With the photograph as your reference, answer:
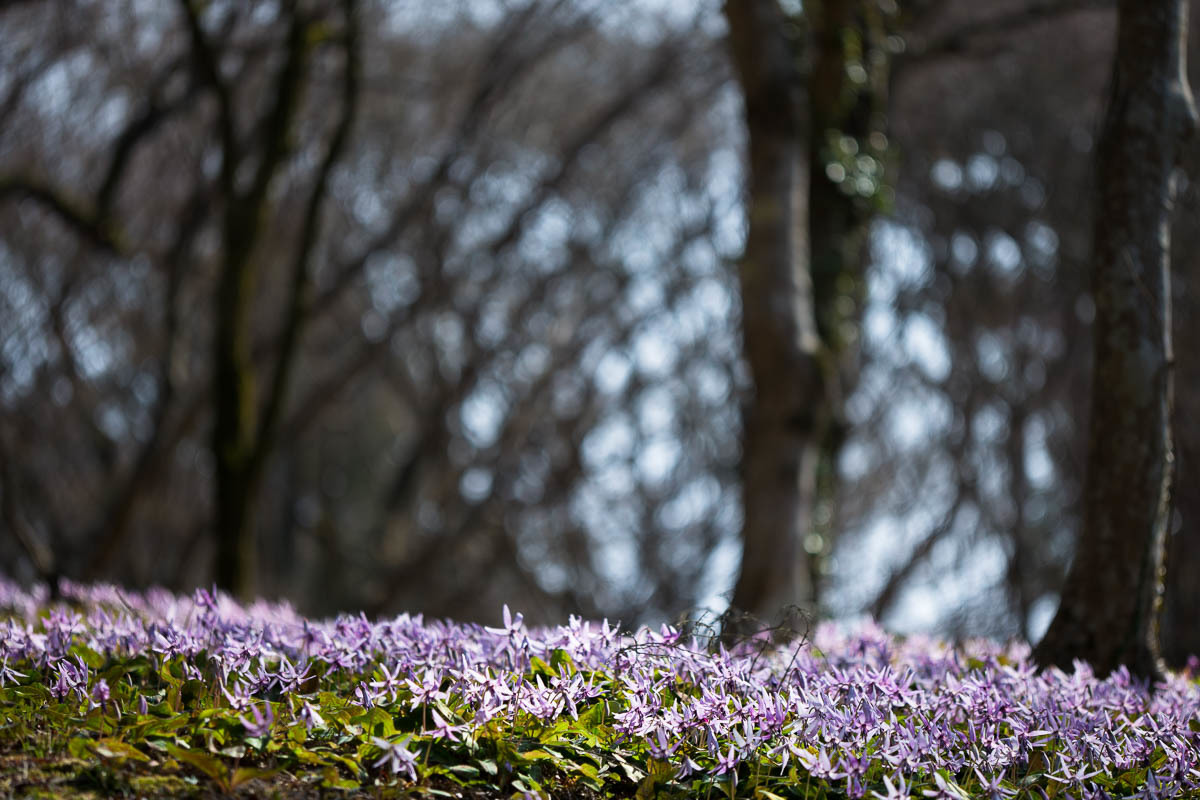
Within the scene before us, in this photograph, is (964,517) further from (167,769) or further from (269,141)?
(167,769)

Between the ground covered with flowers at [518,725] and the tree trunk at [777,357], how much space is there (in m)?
3.09

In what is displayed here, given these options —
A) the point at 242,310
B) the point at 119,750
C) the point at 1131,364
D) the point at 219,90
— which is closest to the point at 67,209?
the point at 219,90

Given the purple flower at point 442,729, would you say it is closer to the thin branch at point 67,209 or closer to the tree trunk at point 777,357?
the tree trunk at point 777,357

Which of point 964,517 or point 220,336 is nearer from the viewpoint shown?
point 220,336

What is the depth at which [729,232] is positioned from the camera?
44.8 ft

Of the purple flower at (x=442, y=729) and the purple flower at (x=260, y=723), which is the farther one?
the purple flower at (x=442, y=729)

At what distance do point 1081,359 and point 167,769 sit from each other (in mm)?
11603

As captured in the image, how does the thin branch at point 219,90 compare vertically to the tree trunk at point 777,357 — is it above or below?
above

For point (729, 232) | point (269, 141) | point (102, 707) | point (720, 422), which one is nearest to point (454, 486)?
point (720, 422)

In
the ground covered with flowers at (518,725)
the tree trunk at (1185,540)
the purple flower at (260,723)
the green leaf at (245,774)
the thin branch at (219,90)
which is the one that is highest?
the thin branch at (219,90)

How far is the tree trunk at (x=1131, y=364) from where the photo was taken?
3957mm

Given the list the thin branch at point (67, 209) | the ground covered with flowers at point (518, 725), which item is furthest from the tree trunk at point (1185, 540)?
the thin branch at point (67, 209)

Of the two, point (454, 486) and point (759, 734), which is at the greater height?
point (759, 734)

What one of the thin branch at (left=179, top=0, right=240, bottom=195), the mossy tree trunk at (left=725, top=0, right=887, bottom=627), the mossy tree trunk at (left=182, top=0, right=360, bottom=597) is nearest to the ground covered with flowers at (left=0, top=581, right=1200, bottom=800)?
the mossy tree trunk at (left=725, top=0, right=887, bottom=627)
